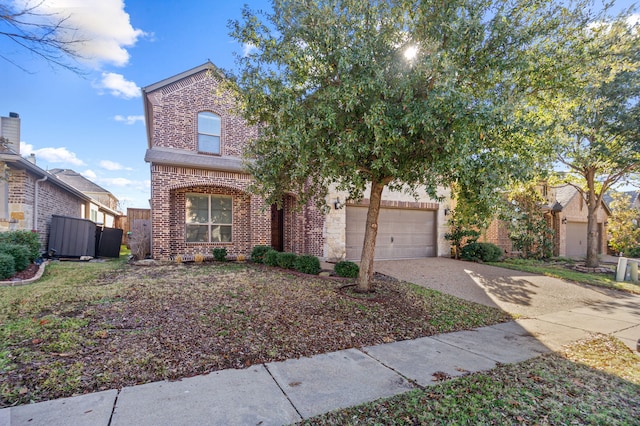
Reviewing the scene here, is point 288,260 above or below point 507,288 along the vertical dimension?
above

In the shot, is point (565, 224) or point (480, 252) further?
point (565, 224)

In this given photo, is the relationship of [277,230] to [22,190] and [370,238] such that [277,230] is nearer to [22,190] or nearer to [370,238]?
[370,238]

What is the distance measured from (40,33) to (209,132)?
25.6 ft

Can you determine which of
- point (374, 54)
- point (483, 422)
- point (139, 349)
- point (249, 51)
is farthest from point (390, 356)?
point (249, 51)

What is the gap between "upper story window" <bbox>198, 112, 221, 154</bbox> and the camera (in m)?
11.7

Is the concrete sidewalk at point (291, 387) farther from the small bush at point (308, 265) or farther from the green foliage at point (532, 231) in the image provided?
the green foliage at point (532, 231)

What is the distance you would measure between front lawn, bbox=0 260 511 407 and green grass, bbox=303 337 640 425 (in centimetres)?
131

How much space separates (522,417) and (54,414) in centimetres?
378

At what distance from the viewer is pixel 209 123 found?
11.8m

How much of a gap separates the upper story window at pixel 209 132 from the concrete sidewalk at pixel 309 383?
9876 mm

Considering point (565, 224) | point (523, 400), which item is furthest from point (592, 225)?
point (523, 400)

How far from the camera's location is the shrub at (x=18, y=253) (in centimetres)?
733

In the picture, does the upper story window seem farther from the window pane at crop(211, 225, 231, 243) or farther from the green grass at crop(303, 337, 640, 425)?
the green grass at crop(303, 337, 640, 425)

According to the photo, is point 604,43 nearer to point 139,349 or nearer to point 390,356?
point 390,356
